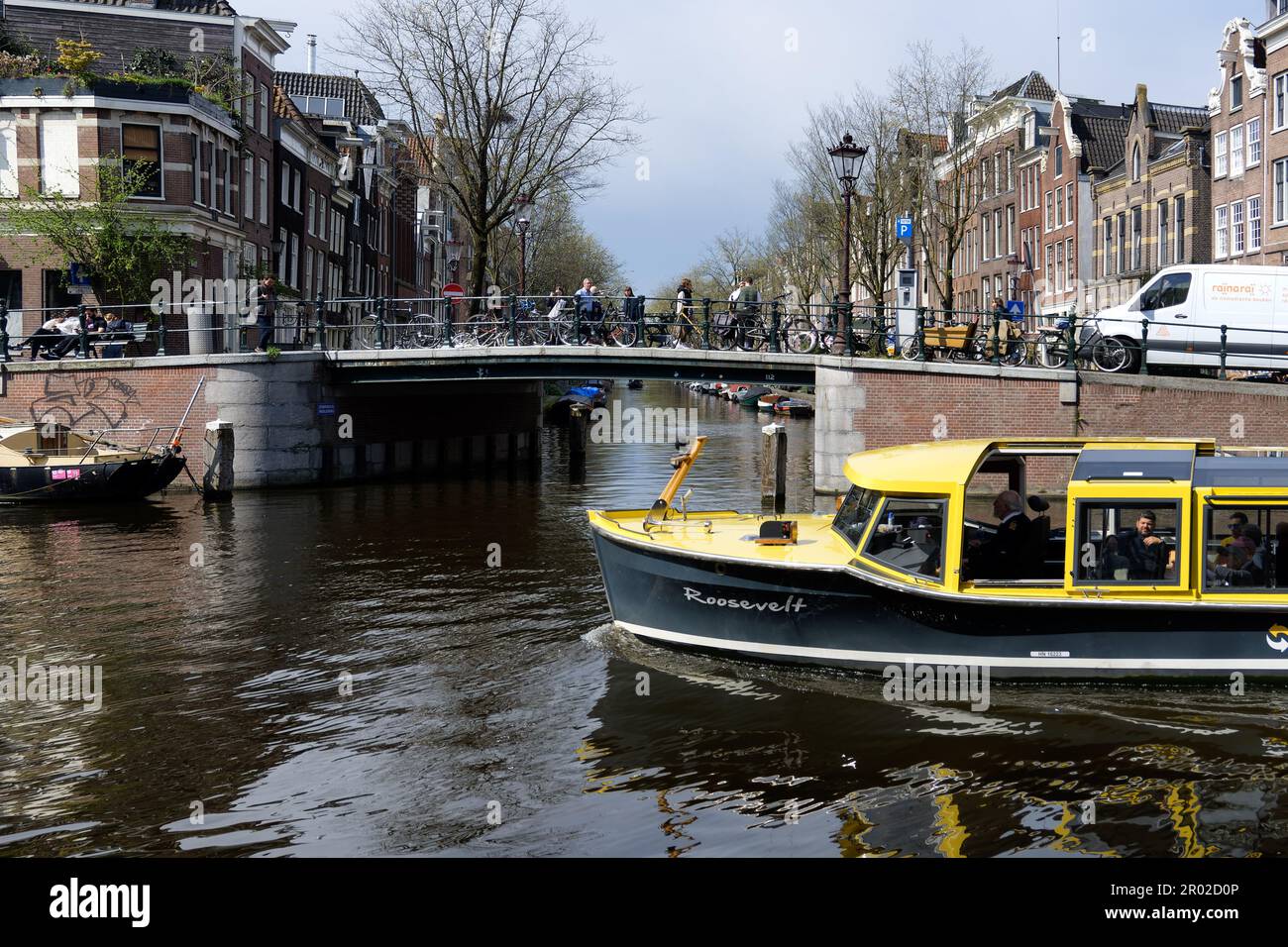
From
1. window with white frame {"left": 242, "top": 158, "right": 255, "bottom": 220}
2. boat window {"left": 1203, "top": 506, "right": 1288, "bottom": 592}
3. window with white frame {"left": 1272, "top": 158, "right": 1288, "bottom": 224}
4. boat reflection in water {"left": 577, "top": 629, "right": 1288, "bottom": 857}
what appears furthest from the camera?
window with white frame {"left": 242, "top": 158, "right": 255, "bottom": 220}

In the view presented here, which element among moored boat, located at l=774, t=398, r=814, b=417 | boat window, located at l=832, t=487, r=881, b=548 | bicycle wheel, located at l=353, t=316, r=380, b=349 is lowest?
boat window, located at l=832, t=487, r=881, b=548

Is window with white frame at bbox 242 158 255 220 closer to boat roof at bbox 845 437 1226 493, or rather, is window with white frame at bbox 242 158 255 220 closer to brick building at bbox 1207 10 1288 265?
brick building at bbox 1207 10 1288 265

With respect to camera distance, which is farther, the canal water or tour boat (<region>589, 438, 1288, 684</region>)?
tour boat (<region>589, 438, 1288, 684</region>)

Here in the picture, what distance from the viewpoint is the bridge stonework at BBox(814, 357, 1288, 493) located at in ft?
80.7

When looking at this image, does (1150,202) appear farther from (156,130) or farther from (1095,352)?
(156,130)

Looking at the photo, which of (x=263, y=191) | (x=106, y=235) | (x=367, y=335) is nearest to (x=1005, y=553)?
(x=367, y=335)

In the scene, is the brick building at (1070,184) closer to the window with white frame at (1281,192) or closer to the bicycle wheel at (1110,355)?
the window with white frame at (1281,192)

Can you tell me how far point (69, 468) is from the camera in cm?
2492

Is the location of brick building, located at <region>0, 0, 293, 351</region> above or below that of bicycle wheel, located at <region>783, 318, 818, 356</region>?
above

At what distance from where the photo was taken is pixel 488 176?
126 ft

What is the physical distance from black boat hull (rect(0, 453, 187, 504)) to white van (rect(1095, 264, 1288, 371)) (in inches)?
746
